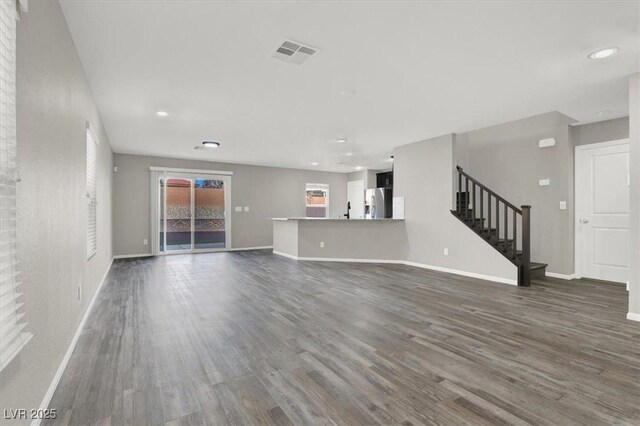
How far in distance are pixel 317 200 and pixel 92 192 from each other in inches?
292

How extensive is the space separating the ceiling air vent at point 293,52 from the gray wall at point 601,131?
4979 millimetres

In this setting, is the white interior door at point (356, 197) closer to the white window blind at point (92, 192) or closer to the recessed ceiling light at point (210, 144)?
the recessed ceiling light at point (210, 144)

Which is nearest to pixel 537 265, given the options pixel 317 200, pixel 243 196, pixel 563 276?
pixel 563 276

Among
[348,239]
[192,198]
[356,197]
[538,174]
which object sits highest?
[538,174]

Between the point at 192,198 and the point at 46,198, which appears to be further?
the point at 192,198

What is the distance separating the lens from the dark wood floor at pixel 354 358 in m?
1.69

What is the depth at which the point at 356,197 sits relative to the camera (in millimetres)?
10797

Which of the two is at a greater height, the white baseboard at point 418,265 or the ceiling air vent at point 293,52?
the ceiling air vent at point 293,52

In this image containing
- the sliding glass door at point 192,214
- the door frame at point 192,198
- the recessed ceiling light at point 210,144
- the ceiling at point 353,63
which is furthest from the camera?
the sliding glass door at point 192,214

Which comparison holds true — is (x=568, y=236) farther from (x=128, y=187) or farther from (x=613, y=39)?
(x=128, y=187)

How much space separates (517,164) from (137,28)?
20.0ft

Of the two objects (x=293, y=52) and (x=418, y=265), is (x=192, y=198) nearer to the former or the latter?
(x=418, y=265)

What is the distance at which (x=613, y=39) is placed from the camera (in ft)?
8.57

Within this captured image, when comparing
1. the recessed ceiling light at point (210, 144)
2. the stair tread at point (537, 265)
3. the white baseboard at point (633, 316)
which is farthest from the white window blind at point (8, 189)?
the stair tread at point (537, 265)
